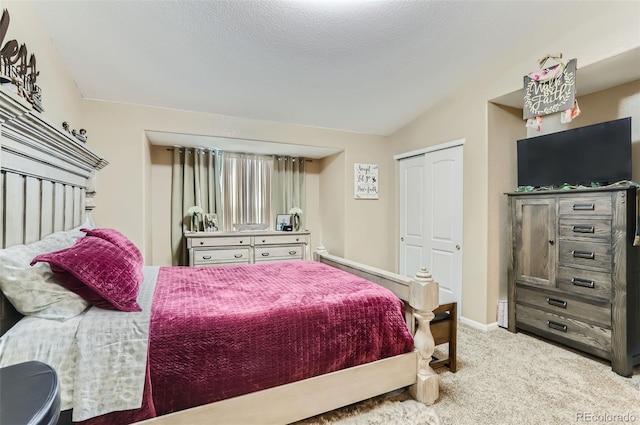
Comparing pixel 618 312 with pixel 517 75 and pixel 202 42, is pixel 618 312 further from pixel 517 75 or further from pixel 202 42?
pixel 202 42

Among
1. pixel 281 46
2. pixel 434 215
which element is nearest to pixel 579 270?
pixel 434 215

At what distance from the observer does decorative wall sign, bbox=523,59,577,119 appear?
2.39m

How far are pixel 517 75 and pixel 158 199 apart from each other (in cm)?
435

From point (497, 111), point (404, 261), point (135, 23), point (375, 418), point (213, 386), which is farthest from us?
point (404, 261)

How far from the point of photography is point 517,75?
2.79 meters

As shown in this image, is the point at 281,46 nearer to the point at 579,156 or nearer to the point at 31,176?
the point at 31,176

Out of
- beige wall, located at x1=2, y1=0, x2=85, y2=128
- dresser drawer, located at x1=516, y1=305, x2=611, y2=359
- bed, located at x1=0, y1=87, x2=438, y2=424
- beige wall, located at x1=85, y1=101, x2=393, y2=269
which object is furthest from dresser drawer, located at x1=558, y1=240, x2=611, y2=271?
beige wall, located at x1=2, y1=0, x2=85, y2=128

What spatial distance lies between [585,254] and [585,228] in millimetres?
214

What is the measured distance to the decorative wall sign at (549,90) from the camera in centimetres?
239

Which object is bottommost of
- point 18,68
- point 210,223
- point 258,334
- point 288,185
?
point 258,334

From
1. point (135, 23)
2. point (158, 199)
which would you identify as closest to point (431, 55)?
point (135, 23)

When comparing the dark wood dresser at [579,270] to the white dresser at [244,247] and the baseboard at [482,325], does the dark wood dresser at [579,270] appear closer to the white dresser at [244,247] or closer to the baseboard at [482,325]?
the baseboard at [482,325]

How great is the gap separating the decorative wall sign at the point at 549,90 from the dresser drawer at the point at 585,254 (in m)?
1.13

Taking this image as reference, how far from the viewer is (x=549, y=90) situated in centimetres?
253
